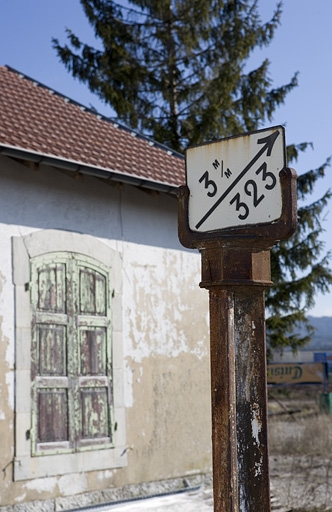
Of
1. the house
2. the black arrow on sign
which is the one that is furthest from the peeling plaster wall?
the black arrow on sign

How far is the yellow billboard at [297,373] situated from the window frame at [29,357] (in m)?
15.6

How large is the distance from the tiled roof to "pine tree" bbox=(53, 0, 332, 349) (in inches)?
296

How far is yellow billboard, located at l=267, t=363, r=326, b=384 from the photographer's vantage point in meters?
23.5

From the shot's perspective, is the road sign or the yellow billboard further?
the yellow billboard

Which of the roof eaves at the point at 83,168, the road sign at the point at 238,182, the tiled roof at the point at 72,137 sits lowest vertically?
the road sign at the point at 238,182

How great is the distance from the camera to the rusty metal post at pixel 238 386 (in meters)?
2.82

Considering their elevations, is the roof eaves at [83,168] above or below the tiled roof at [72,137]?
below

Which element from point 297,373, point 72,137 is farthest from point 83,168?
point 297,373

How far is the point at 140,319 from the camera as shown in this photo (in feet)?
28.8

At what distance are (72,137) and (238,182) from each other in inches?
243

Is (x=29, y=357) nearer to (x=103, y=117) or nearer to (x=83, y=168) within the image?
(x=83, y=168)

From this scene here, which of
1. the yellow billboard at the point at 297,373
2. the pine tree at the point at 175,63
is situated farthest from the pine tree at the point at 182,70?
the yellow billboard at the point at 297,373

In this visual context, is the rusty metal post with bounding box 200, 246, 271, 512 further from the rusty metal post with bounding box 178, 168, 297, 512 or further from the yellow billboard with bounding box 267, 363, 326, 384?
the yellow billboard with bounding box 267, 363, 326, 384

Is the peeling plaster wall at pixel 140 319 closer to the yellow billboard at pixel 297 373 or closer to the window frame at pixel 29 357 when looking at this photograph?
the window frame at pixel 29 357
